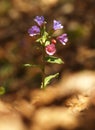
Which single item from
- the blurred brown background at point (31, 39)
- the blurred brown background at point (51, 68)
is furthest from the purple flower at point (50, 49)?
the blurred brown background at point (31, 39)

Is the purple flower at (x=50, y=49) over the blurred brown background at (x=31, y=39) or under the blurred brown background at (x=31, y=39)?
under

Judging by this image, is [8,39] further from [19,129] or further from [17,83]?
[19,129]

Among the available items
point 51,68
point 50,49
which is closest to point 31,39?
point 51,68

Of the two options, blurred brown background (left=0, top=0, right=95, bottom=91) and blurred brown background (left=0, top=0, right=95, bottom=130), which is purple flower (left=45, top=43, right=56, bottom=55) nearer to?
blurred brown background (left=0, top=0, right=95, bottom=130)

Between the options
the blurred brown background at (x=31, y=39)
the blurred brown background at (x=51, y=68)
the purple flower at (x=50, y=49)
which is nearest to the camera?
the blurred brown background at (x=51, y=68)

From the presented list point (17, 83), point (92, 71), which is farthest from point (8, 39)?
point (92, 71)

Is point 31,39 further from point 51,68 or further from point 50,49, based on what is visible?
point 50,49

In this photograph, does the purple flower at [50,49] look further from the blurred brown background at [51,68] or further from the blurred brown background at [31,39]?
the blurred brown background at [31,39]

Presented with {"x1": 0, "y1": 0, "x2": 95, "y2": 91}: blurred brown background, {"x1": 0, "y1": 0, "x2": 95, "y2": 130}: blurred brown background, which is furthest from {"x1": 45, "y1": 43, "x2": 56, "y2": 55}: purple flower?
{"x1": 0, "y1": 0, "x2": 95, "y2": 91}: blurred brown background
